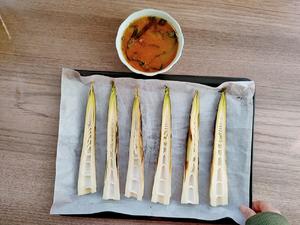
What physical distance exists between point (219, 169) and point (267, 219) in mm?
166

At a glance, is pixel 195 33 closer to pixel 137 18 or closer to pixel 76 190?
pixel 137 18

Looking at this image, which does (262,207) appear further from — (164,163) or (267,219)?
(164,163)

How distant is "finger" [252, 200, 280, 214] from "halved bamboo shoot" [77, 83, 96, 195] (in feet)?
1.28

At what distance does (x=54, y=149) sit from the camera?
3.74ft

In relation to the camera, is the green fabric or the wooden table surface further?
the wooden table surface

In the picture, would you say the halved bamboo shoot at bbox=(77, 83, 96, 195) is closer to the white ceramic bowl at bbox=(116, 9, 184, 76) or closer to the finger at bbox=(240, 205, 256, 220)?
the white ceramic bowl at bbox=(116, 9, 184, 76)

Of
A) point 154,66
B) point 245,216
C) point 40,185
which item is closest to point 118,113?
point 154,66

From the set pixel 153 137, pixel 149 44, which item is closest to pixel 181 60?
pixel 149 44

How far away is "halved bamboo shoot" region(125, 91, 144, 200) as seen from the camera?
1.12 m

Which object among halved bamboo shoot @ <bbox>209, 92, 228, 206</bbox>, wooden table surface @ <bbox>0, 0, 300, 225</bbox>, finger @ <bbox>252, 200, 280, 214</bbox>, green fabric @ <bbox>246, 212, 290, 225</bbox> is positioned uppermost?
wooden table surface @ <bbox>0, 0, 300, 225</bbox>

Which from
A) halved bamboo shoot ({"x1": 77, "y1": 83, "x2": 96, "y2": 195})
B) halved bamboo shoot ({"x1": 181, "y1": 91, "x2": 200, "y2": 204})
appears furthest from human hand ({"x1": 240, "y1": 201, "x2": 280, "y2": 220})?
halved bamboo shoot ({"x1": 77, "y1": 83, "x2": 96, "y2": 195})

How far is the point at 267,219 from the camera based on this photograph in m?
1.03

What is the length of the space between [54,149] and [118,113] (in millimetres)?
180

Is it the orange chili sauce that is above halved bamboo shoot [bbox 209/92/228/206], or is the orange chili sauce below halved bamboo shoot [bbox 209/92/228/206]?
above
